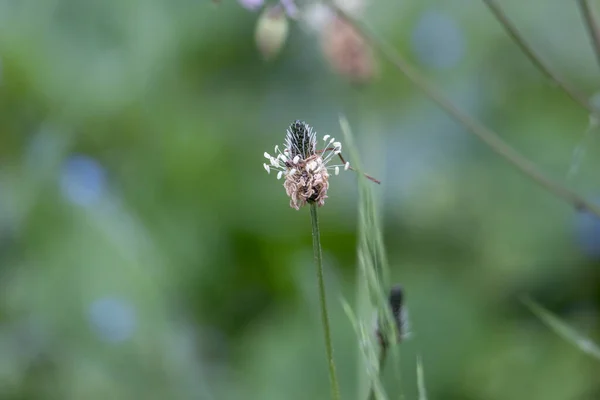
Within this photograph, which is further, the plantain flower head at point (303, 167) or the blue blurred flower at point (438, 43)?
the blue blurred flower at point (438, 43)

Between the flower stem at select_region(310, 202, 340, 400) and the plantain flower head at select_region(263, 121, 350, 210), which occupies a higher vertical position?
the plantain flower head at select_region(263, 121, 350, 210)

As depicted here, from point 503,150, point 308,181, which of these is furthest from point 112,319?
point 308,181

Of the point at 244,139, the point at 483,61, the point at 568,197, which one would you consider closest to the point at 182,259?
the point at 244,139

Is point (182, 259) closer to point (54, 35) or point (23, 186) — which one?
point (23, 186)

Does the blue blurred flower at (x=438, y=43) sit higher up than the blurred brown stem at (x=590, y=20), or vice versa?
the blue blurred flower at (x=438, y=43)

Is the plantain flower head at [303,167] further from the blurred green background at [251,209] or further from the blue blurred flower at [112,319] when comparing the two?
the blue blurred flower at [112,319]

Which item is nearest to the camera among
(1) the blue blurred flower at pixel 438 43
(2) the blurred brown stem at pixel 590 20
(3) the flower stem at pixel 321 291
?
(3) the flower stem at pixel 321 291

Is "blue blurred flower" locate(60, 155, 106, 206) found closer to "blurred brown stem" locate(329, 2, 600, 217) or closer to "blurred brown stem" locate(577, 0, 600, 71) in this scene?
"blurred brown stem" locate(329, 2, 600, 217)

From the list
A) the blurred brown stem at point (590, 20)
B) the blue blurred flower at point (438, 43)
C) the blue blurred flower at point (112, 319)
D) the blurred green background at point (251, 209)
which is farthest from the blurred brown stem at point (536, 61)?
the blue blurred flower at point (438, 43)

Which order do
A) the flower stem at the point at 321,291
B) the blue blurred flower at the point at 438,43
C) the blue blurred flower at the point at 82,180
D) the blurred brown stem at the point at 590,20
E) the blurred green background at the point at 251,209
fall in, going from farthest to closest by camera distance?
the blue blurred flower at the point at 438,43 → the blue blurred flower at the point at 82,180 → the blurred green background at the point at 251,209 → the blurred brown stem at the point at 590,20 → the flower stem at the point at 321,291

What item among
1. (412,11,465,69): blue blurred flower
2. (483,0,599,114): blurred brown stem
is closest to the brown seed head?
(483,0,599,114): blurred brown stem
